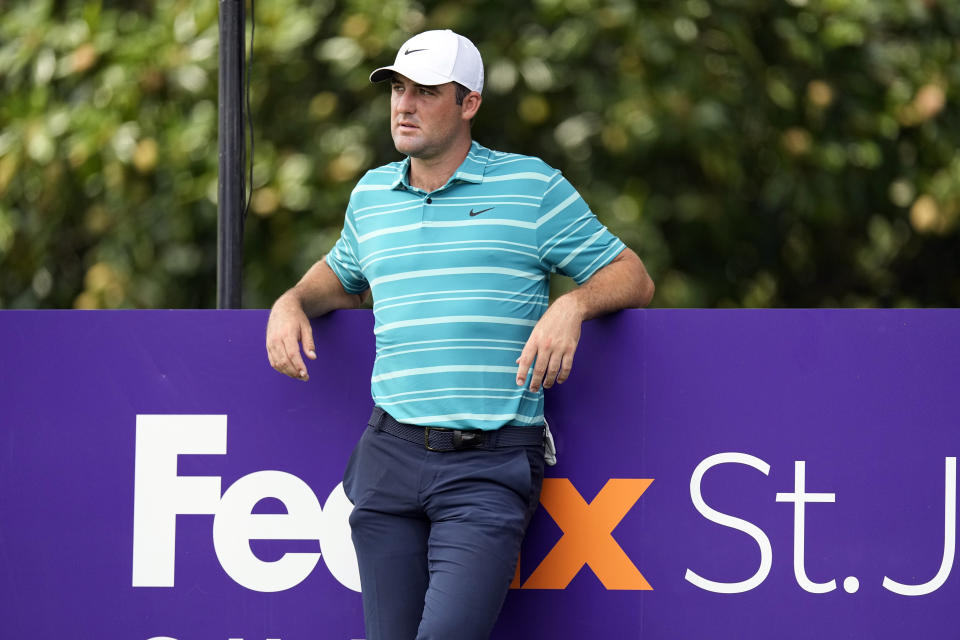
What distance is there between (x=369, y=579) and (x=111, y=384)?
968 millimetres

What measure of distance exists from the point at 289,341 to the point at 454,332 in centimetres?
42

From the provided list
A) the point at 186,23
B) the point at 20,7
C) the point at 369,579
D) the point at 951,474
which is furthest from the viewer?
the point at 20,7

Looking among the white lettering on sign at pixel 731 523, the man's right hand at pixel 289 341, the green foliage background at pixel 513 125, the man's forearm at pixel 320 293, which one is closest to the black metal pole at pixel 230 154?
the man's forearm at pixel 320 293

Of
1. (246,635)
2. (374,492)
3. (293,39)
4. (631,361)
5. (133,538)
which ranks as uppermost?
(293,39)

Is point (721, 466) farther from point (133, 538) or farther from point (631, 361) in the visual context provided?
point (133, 538)

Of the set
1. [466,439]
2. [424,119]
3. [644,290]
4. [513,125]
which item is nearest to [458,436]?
[466,439]

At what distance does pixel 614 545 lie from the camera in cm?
294

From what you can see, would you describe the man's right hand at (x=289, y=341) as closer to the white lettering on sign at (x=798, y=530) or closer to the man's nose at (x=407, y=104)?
the man's nose at (x=407, y=104)

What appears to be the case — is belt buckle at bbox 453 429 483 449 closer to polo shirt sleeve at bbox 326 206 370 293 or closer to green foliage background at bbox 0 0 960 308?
polo shirt sleeve at bbox 326 206 370 293

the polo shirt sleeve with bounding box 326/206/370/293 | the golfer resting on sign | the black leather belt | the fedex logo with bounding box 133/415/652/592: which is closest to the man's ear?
the golfer resting on sign

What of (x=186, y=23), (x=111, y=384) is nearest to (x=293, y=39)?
(x=186, y=23)

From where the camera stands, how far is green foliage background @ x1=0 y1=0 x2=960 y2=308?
16.2 ft

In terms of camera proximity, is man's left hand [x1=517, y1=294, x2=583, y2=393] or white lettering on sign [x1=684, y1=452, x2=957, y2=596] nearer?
man's left hand [x1=517, y1=294, x2=583, y2=393]

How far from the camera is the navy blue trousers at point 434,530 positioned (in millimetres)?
2502
